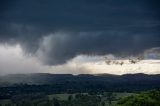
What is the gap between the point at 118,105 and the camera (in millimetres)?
128500

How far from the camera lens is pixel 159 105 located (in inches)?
5032

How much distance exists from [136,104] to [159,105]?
801 centimetres

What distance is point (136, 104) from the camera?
127375 mm

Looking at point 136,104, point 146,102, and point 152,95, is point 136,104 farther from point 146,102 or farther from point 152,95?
point 152,95

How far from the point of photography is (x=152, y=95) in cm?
14825

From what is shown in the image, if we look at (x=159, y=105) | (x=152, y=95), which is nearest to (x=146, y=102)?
(x=159, y=105)

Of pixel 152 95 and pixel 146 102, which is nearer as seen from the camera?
pixel 146 102

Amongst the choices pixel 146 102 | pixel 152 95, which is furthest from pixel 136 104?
pixel 152 95

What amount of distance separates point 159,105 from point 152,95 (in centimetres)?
2053

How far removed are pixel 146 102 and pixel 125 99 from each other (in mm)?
7792

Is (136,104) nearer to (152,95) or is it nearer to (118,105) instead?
(118,105)

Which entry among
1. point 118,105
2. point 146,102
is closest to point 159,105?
point 146,102

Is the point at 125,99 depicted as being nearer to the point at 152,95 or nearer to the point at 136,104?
the point at 136,104

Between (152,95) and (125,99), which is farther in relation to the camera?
(152,95)
